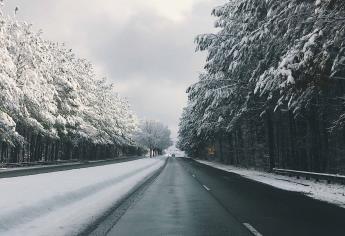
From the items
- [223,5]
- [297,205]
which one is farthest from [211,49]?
[297,205]

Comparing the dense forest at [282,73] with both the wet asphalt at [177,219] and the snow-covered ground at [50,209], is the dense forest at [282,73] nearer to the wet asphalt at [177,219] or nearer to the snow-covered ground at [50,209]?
the wet asphalt at [177,219]

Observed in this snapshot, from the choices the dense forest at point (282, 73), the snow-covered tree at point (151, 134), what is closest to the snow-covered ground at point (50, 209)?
the dense forest at point (282, 73)

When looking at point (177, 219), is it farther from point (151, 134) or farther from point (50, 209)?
point (151, 134)

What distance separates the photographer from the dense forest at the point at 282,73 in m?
13.6

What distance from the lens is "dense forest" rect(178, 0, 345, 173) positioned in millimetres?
13586

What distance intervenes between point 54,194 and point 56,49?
47.9m

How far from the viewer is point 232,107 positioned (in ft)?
117

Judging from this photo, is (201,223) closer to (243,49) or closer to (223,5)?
(243,49)

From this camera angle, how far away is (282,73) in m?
13.4

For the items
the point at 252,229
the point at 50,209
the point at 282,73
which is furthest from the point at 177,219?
the point at 282,73

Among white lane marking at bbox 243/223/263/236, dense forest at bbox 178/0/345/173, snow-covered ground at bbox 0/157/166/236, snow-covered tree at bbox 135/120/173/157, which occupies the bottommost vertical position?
white lane marking at bbox 243/223/263/236

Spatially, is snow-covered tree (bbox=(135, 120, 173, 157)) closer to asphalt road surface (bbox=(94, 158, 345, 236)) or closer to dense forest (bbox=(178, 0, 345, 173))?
dense forest (bbox=(178, 0, 345, 173))

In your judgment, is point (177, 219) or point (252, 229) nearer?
point (252, 229)

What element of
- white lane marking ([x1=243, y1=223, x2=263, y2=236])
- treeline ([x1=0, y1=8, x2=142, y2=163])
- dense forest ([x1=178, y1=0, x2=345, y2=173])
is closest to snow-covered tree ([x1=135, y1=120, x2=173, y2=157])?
treeline ([x1=0, y1=8, x2=142, y2=163])
